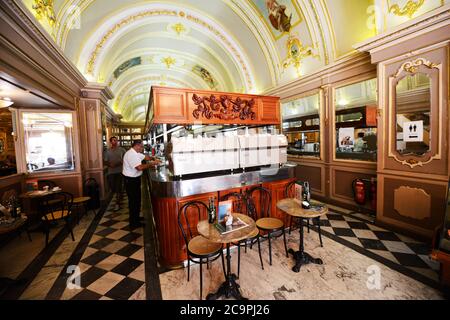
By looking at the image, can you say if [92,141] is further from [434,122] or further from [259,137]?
[434,122]

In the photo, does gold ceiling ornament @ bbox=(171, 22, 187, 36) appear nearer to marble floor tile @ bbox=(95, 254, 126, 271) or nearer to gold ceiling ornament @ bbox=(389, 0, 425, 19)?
gold ceiling ornament @ bbox=(389, 0, 425, 19)

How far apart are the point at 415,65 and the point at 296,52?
3099 mm

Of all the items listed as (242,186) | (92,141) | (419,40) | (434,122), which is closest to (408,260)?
(434,122)

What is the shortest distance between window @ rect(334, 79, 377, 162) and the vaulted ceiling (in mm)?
925

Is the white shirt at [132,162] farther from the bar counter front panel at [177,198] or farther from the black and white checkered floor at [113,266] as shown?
the bar counter front panel at [177,198]

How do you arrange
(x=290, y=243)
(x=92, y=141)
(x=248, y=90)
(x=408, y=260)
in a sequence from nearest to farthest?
1. (x=408, y=260)
2. (x=290, y=243)
3. (x=92, y=141)
4. (x=248, y=90)

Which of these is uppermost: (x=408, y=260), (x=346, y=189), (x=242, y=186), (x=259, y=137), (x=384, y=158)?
(x=259, y=137)

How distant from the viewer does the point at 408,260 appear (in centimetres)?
262

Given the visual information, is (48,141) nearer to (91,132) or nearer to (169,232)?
(91,132)

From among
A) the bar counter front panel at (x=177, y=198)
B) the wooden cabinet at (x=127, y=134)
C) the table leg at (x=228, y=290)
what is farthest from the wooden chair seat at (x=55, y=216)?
the wooden cabinet at (x=127, y=134)

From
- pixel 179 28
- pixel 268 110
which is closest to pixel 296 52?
pixel 268 110

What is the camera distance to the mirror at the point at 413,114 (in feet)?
A: 9.89

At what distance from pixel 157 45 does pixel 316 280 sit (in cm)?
915

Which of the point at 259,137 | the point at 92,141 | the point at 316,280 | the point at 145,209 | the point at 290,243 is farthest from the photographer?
the point at 92,141
